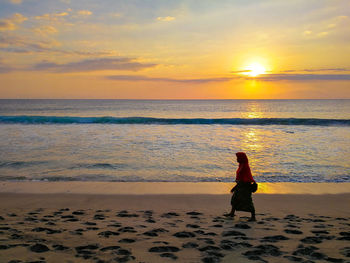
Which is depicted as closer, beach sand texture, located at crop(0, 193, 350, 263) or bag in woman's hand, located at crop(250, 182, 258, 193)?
beach sand texture, located at crop(0, 193, 350, 263)

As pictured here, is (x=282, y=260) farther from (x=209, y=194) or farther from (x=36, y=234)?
(x=209, y=194)

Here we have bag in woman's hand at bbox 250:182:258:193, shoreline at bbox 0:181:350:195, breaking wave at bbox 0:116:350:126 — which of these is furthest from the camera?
breaking wave at bbox 0:116:350:126

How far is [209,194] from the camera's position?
312 inches

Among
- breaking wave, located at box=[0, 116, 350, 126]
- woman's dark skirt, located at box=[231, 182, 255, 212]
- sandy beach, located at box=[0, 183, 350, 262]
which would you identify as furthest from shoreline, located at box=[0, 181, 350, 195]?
breaking wave, located at box=[0, 116, 350, 126]

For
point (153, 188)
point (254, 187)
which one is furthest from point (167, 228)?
point (153, 188)

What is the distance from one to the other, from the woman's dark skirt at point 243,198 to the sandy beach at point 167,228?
24 cm

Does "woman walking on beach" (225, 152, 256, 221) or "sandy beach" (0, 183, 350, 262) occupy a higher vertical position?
"woman walking on beach" (225, 152, 256, 221)

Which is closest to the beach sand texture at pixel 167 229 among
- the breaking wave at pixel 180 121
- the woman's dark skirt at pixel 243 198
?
the woman's dark skirt at pixel 243 198

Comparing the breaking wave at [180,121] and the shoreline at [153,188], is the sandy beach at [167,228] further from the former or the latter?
the breaking wave at [180,121]

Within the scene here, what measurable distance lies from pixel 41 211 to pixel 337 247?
17.8 ft

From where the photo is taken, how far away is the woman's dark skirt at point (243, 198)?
5691 millimetres

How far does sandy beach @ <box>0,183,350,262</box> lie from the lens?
12.7 ft

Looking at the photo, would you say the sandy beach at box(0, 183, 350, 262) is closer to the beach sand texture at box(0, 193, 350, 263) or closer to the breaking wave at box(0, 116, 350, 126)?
the beach sand texture at box(0, 193, 350, 263)

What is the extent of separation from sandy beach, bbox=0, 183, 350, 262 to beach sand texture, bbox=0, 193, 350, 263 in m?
0.01
